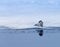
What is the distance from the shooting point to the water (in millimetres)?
1439

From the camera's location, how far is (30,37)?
1.48 m

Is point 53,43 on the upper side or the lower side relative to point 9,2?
lower

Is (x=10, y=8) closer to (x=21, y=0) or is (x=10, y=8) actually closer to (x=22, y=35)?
(x=21, y=0)

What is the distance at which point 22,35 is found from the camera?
1.46 m

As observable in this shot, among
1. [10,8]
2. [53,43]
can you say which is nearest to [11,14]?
[10,8]

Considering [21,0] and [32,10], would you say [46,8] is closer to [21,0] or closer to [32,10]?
[32,10]

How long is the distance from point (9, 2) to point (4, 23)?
0.23 metres

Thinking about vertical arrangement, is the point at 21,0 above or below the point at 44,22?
above

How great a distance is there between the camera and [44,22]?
143 cm

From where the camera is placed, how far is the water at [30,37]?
144 centimetres

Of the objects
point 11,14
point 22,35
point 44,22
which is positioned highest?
point 11,14

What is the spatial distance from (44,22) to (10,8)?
1.31 ft

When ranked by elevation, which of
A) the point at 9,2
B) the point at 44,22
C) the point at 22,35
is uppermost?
the point at 9,2

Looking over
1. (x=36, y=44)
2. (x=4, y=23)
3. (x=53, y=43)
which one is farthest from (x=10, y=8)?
(x=53, y=43)
